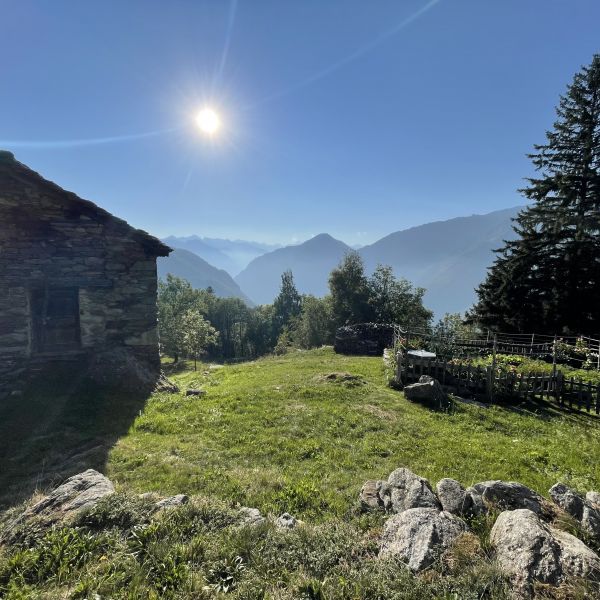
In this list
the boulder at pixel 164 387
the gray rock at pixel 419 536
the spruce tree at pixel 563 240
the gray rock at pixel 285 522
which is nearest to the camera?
the gray rock at pixel 419 536

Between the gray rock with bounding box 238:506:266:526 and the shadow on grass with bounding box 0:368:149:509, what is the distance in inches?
154

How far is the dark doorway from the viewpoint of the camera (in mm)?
12336

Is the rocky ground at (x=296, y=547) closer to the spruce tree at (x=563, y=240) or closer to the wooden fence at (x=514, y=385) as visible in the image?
the wooden fence at (x=514, y=385)

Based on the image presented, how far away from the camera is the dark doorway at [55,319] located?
12.3 meters

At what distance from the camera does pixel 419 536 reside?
12.6 ft

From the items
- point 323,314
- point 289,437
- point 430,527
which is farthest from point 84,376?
point 323,314

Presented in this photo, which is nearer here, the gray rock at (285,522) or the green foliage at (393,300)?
the gray rock at (285,522)

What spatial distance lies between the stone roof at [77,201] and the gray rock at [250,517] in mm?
11071

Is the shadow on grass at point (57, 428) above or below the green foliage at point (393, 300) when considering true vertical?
below

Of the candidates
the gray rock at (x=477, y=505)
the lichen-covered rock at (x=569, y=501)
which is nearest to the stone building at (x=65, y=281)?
the gray rock at (x=477, y=505)

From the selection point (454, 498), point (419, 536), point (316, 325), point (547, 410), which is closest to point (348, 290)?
point (316, 325)

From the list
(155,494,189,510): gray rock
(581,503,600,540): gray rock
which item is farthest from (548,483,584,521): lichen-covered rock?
(155,494,189,510): gray rock

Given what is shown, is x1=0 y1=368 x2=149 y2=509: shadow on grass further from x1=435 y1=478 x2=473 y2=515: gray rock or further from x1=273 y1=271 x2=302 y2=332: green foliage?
x1=273 y1=271 x2=302 y2=332: green foliage

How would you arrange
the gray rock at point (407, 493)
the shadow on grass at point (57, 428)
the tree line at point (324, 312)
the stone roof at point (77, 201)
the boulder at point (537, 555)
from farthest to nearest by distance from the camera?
the tree line at point (324, 312) < the stone roof at point (77, 201) < the shadow on grass at point (57, 428) < the gray rock at point (407, 493) < the boulder at point (537, 555)
